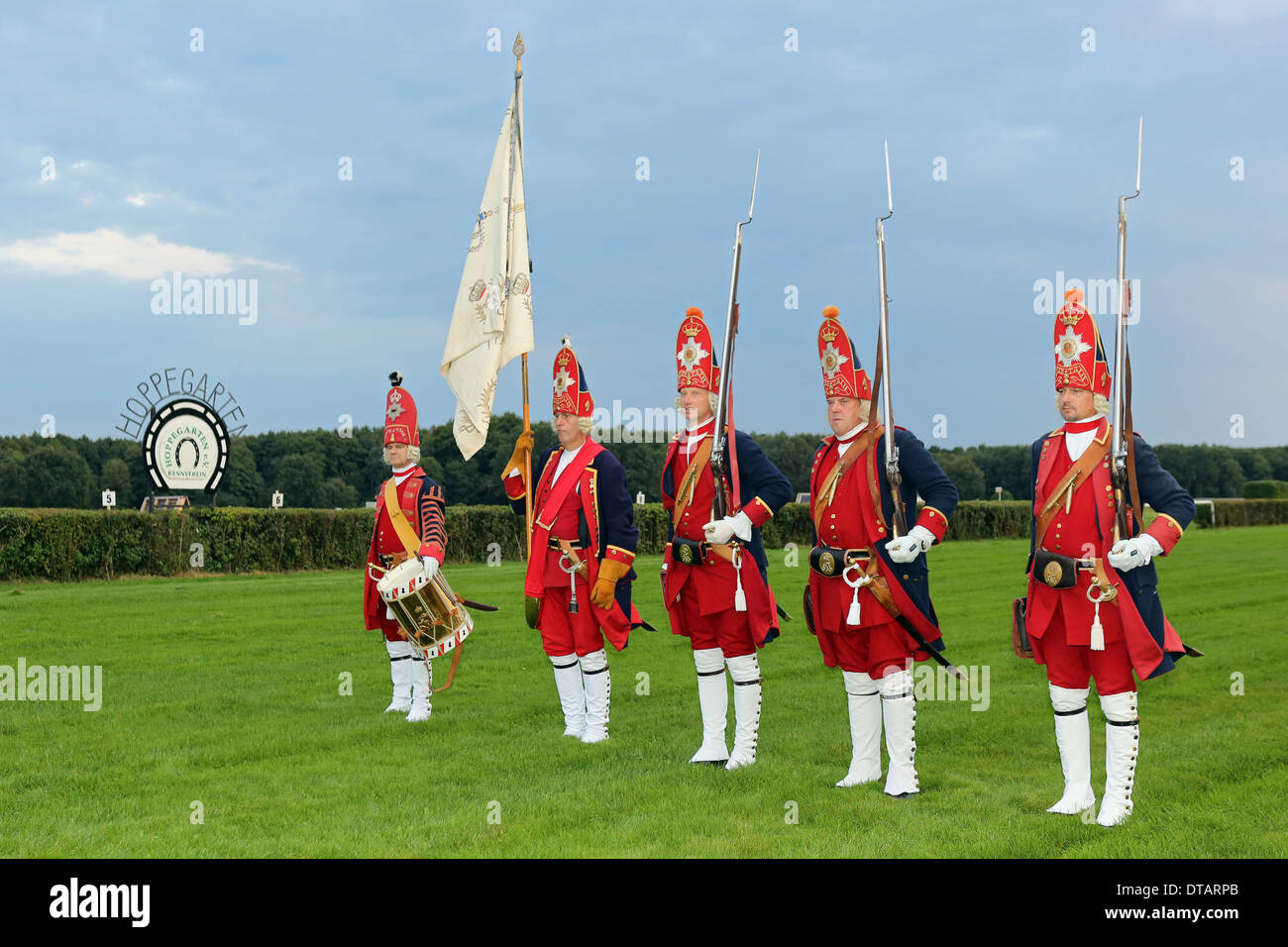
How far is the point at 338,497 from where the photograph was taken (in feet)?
136

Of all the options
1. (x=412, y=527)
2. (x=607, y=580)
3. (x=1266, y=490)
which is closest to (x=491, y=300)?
(x=412, y=527)

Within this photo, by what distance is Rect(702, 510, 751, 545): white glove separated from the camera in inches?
305

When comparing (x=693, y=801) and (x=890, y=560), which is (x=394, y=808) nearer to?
(x=693, y=801)

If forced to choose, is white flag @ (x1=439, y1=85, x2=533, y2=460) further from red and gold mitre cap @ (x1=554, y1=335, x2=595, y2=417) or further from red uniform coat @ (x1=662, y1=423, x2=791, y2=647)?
red uniform coat @ (x1=662, y1=423, x2=791, y2=647)

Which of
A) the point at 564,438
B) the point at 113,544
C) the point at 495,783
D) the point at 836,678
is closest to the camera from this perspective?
the point at 495,783

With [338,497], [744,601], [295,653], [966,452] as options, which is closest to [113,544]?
[295,653]

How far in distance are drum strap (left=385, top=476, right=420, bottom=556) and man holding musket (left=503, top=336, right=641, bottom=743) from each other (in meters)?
1.27

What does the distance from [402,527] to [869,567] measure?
440cm

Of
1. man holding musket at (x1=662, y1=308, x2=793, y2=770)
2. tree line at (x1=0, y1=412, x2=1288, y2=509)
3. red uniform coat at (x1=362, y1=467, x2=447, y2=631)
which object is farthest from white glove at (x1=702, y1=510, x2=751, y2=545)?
tree line at (x1=0, y1=412, x2=1288, y2=509)

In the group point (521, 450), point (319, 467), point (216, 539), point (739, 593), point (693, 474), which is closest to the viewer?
point (739, 593)

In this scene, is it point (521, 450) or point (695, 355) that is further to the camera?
point (521, 450)

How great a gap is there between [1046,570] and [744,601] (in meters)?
2.11

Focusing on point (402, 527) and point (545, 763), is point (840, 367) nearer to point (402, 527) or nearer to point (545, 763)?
point (545, 763)

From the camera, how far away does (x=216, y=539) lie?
84.3 ft
